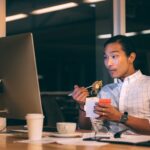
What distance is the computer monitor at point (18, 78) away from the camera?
1.96 meters

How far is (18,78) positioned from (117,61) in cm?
100

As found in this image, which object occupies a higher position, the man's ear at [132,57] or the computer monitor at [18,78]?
the man's ear at [132,57]

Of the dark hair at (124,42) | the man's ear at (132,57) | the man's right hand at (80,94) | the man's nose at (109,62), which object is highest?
the dark hair at (124,42)

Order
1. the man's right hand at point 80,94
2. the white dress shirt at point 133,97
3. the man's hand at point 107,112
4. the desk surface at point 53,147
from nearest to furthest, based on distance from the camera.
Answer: the desk surface at point 53,147 < the man's hand at point 107,112 < the man's right hand at point 80,94 < the white dress shirt at point 133,97

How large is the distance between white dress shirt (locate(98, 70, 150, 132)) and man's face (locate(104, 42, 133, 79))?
0.21ft

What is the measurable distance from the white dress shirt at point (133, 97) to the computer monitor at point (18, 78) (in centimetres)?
83

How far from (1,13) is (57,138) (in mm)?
1758

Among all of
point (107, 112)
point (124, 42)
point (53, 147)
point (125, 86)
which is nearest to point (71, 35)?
point (124, 42)

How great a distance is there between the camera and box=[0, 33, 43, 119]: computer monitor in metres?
1.96

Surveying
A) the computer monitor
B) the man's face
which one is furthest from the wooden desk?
the man's face

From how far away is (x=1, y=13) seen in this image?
3.39 m

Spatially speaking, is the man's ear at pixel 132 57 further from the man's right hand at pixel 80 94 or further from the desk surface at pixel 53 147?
the desk surface at pixel 53 147

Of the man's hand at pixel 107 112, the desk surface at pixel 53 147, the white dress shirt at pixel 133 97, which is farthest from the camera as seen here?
the white dress shirt at pixel 133 97

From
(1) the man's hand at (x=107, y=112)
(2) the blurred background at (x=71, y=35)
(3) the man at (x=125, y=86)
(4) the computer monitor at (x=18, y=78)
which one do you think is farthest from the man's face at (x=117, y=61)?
(2) the blurred background at (x=71, y=35)
